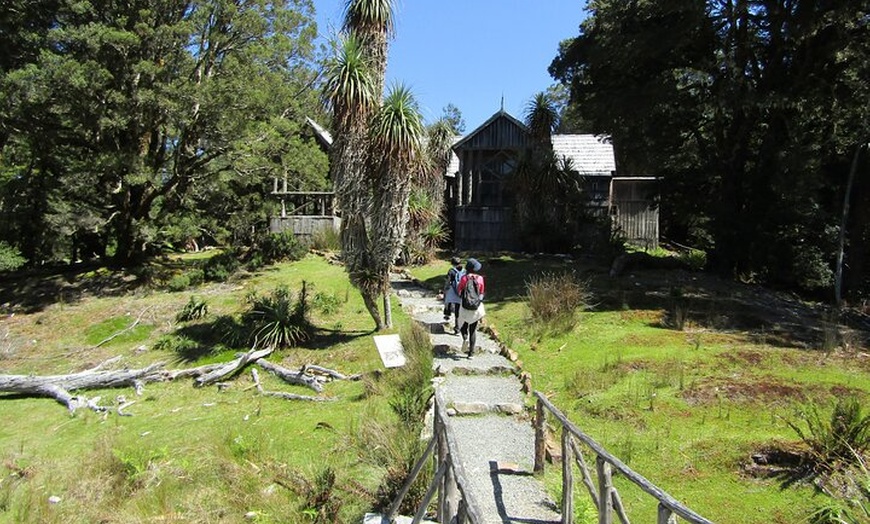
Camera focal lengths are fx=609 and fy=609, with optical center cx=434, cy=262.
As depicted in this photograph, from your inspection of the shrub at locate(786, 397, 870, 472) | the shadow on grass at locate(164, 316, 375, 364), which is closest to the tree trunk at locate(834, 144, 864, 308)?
the shrub at locate(786, 397, 870, 472)

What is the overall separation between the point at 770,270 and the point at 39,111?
921 inches

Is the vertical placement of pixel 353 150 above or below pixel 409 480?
above

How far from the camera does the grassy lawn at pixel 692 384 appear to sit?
649 centimetres

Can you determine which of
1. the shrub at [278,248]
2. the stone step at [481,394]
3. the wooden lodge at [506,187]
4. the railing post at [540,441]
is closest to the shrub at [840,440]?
the railing post at [540,441]

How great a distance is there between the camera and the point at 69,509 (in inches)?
257

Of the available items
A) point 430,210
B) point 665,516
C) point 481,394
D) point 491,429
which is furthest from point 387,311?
point 665,516

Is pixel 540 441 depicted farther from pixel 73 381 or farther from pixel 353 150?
pixel 73 381

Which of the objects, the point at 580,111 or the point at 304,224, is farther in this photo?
the point at 304,224

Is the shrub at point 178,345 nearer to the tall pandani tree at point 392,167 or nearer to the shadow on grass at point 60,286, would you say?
the tall pandani tree at point 392,167

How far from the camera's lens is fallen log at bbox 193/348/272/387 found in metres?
12.4

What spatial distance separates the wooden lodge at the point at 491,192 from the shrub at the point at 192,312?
312 inches

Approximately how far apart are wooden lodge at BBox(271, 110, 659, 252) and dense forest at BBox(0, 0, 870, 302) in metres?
2.65

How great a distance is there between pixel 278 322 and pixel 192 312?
159 inches

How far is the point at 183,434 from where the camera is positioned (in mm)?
9445
